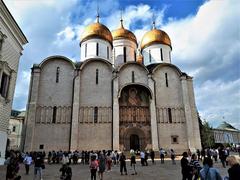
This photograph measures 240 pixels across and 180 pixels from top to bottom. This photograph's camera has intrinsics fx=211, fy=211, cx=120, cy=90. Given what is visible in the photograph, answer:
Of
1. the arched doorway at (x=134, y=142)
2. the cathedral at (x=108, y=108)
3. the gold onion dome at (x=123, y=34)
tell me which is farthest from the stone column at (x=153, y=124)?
the gold onion dome at (x=123, y=34)

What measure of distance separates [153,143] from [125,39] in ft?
54.0

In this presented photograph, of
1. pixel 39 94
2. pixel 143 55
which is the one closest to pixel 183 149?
pixel 143 55

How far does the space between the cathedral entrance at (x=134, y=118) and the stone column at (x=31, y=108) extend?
9025 millimetres

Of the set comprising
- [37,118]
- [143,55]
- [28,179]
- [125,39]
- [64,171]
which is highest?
[125,39]

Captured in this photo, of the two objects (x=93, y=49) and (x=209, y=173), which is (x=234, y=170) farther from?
(x=93, y=49)

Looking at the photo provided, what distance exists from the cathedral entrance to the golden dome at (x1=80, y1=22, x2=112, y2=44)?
8.40m

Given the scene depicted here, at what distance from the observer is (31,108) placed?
2194cm

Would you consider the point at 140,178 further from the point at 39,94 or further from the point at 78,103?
Answer: the point at 39,94

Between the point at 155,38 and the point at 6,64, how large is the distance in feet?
67.0

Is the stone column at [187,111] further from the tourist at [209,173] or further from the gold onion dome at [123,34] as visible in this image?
the tourist at [209,173]

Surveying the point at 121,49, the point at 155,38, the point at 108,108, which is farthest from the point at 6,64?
the point at 155,38

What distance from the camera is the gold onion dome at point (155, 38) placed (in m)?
29.5

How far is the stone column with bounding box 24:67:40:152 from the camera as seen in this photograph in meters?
20.8

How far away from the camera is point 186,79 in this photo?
83.4 ft
